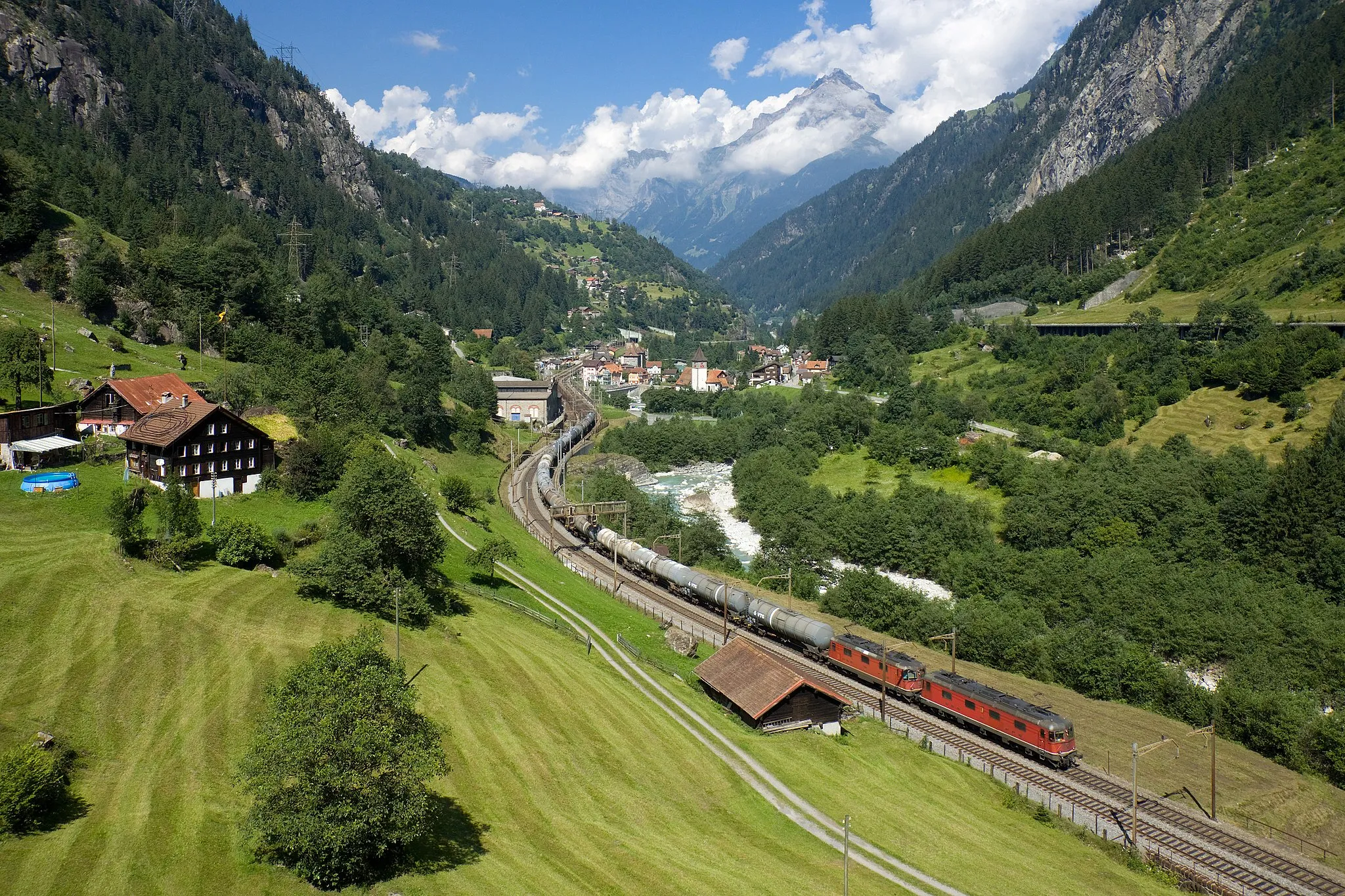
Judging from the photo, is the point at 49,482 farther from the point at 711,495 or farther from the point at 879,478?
the point at 879,478

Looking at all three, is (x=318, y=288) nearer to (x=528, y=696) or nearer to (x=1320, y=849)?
(x=528, y=696)

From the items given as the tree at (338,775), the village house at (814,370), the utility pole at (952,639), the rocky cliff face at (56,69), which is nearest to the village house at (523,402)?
the village house at (814,370)

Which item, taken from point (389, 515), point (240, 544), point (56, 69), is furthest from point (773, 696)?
Result: point (56, 69)

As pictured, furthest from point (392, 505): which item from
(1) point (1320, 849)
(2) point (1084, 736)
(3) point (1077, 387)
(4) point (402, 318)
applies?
(4) point (402, 318)

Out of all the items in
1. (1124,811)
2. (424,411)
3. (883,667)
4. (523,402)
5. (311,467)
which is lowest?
(1124,811)

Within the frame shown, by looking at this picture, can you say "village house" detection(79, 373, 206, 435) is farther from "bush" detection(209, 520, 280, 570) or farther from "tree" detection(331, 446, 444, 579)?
"tree" detection(331, 446, 444, 579)
